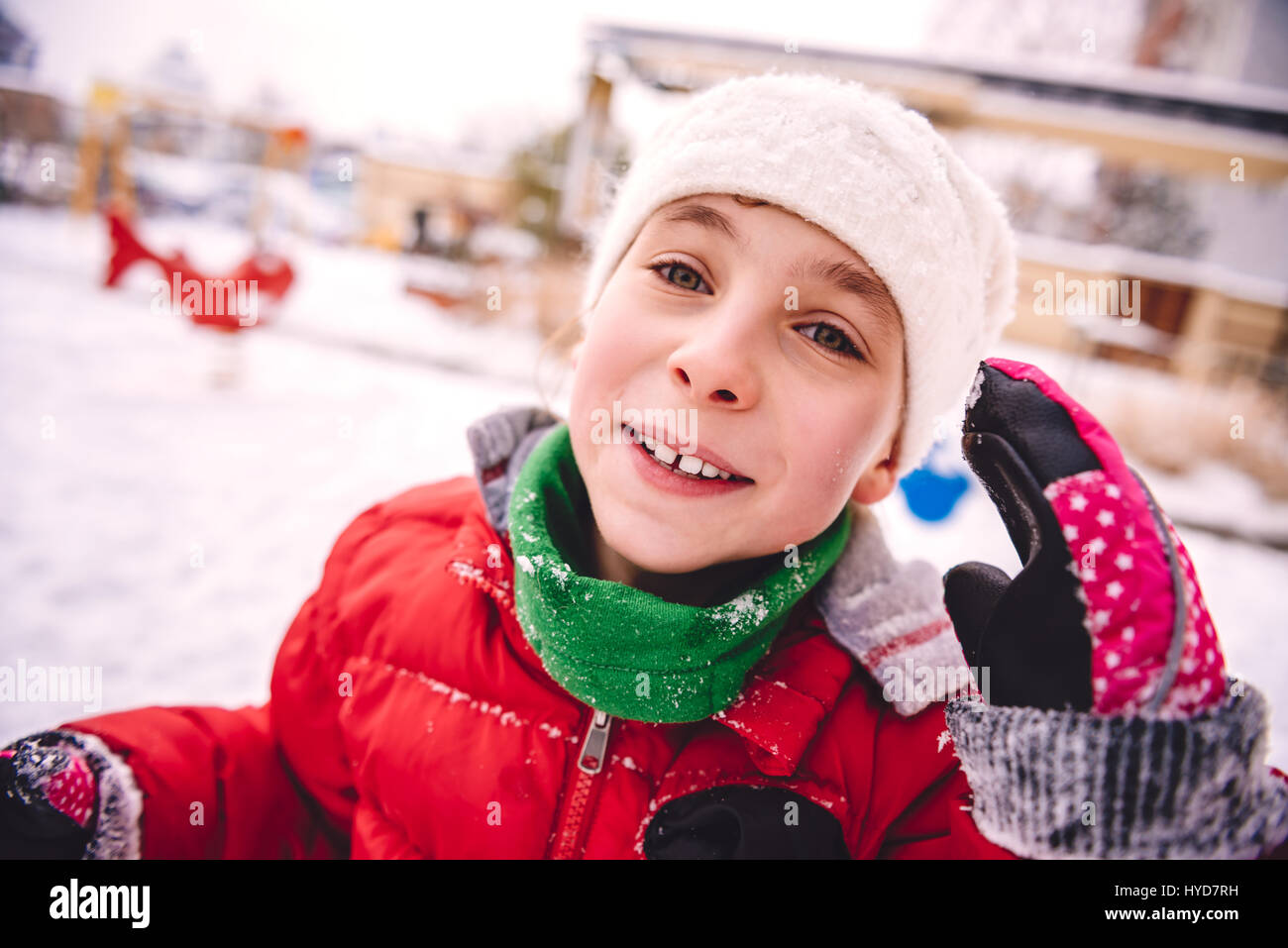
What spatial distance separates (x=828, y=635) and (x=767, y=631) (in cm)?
14

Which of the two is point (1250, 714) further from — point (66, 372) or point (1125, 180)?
point (1125, 180)

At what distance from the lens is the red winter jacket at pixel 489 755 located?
3.16 feet

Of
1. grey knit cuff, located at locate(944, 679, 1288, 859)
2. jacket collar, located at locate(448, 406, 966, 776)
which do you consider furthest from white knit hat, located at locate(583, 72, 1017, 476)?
grey knit cuff, located at locate(944, 679, 1288, 859)

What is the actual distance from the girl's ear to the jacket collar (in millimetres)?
39

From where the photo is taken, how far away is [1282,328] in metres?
9.84

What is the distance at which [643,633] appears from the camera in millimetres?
972

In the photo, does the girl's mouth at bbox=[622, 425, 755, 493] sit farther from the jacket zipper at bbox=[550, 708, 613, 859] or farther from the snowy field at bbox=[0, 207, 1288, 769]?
the snowy field at bbox=[0, 207, 1288, 769]

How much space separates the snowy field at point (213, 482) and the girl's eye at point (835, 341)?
0.98m

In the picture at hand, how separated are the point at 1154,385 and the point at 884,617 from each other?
8760 millimetres

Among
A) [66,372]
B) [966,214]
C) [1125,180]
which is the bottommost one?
[66,372]

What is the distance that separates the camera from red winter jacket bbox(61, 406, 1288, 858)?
37.9 inches

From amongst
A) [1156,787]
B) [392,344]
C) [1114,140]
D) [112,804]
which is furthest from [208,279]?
[1114,140]

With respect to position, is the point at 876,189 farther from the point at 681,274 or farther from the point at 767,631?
the point at 767,631


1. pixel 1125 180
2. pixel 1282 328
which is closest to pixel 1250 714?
pixel 1282 328
